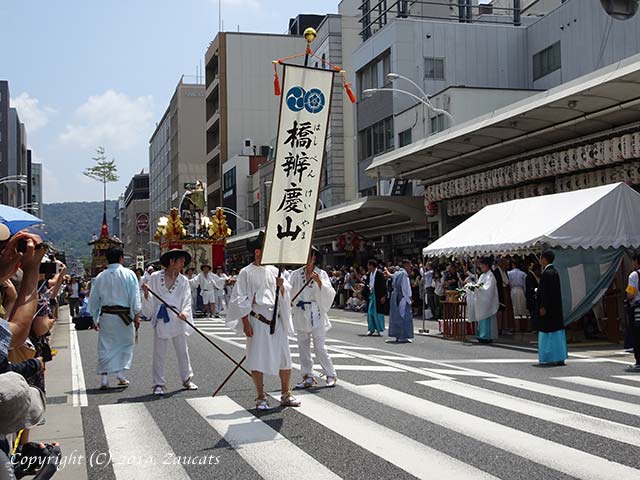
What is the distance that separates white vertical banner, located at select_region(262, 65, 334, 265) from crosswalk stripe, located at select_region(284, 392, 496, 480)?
1.77 metres

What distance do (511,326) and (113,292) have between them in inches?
439

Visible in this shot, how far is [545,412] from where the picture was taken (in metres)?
8.08

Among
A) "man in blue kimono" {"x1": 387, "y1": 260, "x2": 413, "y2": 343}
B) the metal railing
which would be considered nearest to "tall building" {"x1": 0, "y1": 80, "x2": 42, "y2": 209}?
the metal railing

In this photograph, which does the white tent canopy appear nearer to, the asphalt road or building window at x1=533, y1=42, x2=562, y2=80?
the asphalt road

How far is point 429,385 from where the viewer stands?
1011 cm

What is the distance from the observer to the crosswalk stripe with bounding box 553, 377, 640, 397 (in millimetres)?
9591

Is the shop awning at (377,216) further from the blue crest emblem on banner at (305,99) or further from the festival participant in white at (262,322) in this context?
the festival participant in white at (262,322)

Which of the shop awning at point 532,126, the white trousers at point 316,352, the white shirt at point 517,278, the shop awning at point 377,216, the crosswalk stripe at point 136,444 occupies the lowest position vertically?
the crosswalk stripe at point 136,444

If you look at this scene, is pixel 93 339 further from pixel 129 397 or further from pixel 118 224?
pixel 118 224

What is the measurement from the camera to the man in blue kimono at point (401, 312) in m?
17.0

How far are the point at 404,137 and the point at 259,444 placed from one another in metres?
29.1

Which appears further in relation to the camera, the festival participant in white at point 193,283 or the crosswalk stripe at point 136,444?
the festival participant in white at point 193,283

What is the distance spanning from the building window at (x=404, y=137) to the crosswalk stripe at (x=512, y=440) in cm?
2584

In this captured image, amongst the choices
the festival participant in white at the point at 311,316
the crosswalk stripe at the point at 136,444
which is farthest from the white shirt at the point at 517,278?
the crosswalk stripe at the point at 136,444
